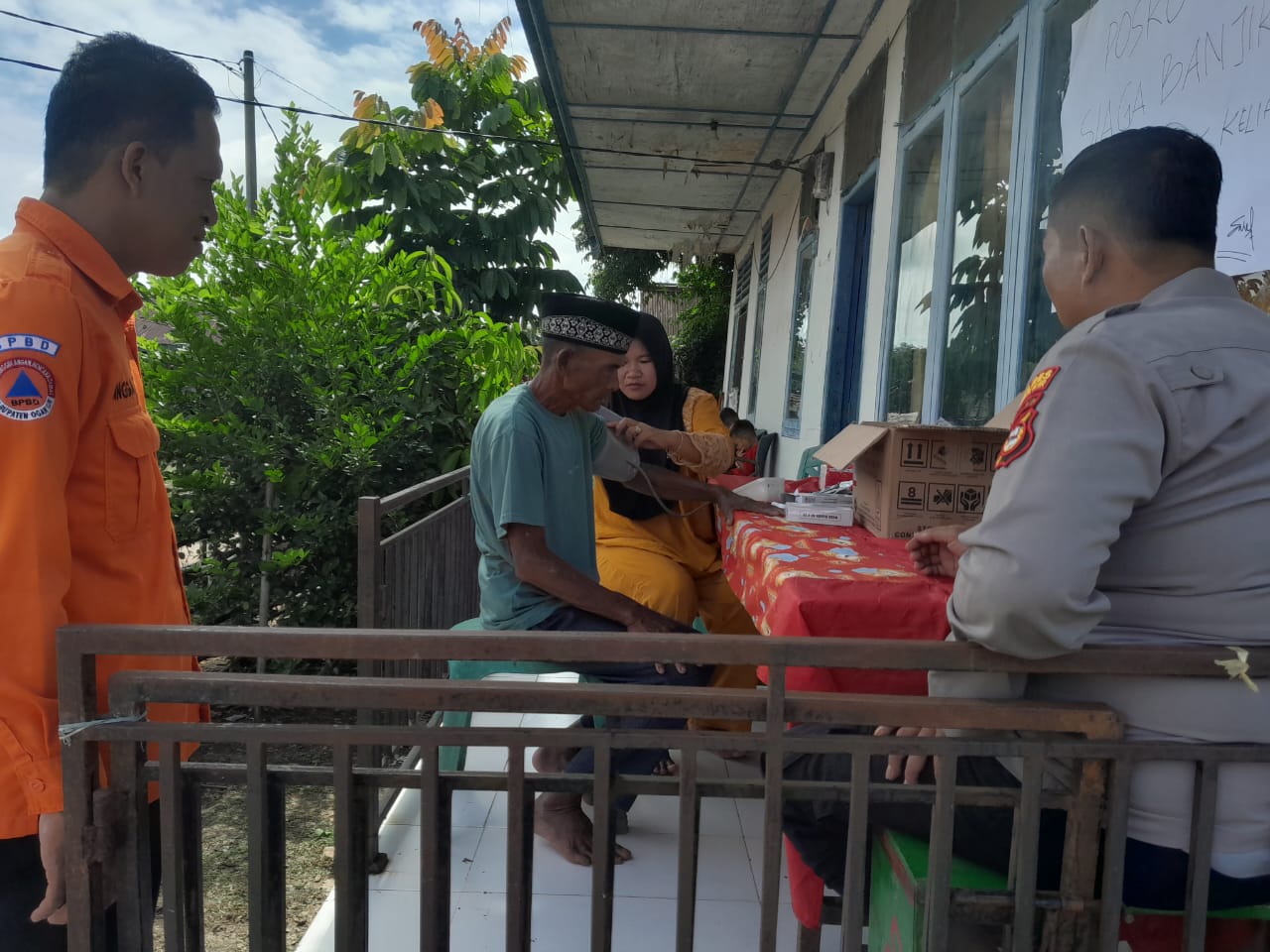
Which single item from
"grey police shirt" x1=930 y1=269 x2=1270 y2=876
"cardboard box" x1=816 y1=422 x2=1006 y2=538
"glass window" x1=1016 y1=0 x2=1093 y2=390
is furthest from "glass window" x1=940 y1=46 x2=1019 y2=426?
"grey police shirt" x1=930 y1=269 x2=1270 y2=876

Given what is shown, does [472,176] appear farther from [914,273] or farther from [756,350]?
[914,273]

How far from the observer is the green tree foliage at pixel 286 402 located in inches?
170

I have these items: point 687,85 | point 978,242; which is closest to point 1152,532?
point 978,242

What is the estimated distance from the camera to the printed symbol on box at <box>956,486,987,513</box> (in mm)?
2281

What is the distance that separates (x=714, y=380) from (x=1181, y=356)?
16.2 meters

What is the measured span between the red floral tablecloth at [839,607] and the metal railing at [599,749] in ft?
1.73

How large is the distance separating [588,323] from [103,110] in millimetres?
1363

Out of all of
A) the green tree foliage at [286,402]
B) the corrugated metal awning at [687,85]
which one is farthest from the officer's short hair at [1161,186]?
the corrugated metal awning at [687,85]

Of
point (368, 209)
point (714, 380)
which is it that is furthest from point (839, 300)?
point (714, 380)

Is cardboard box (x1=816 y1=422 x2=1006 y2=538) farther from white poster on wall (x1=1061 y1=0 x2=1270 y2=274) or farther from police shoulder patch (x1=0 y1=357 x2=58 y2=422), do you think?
police shoulder patch (x1=0 y1=357 x2=58 y2=422)

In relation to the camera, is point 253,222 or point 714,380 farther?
point 714,380

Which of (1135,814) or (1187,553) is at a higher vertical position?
(1187,553)

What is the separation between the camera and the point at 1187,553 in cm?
107

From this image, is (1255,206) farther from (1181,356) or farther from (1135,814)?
(1135,814)
